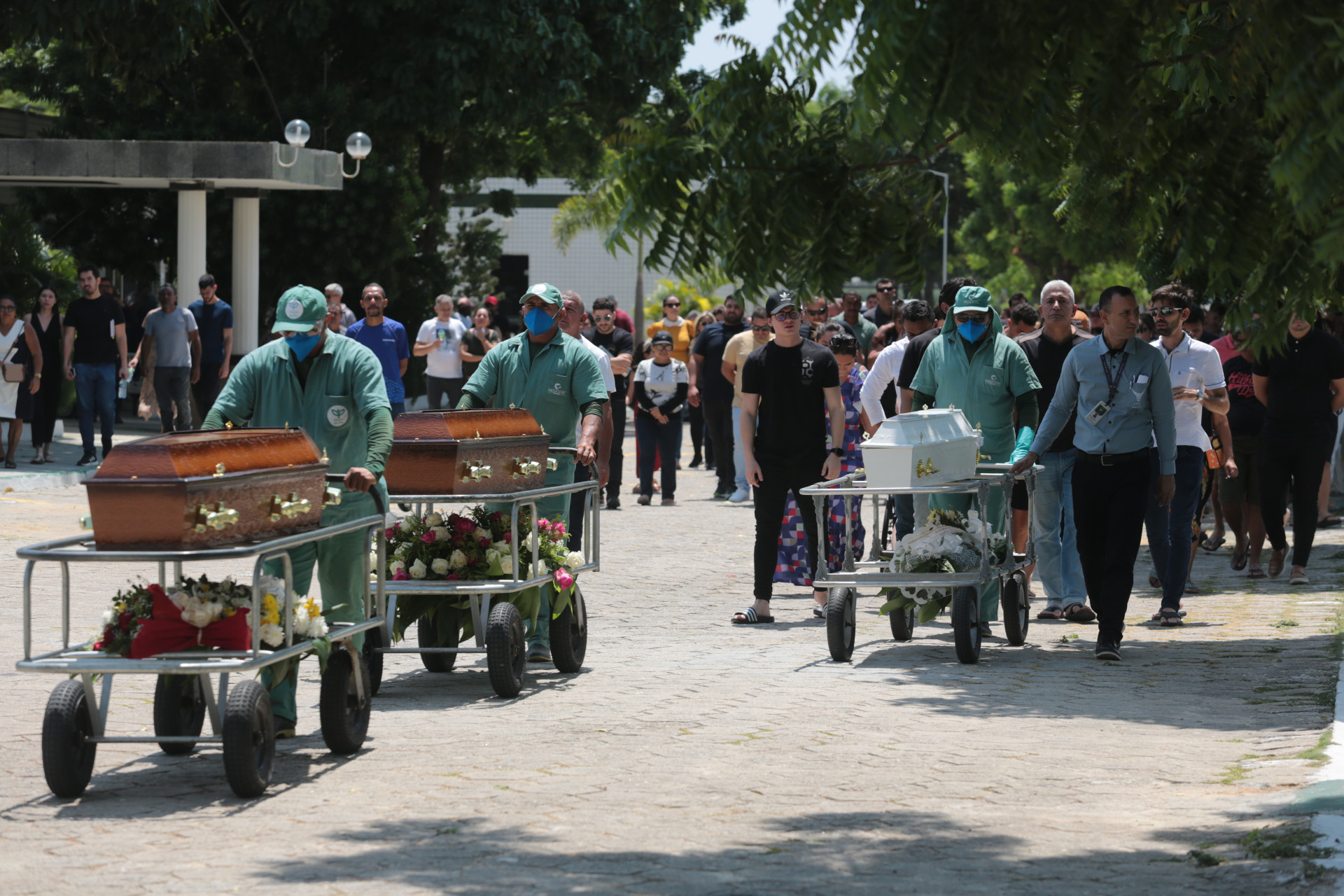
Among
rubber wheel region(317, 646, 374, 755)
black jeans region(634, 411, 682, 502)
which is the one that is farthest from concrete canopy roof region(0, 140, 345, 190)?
rubber wheel region(317, 646, 374, 755)

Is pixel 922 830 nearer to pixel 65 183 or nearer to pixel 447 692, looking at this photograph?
pixel 447 692

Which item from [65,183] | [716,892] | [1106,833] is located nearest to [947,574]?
[1106,833]

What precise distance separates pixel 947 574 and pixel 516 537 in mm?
2444

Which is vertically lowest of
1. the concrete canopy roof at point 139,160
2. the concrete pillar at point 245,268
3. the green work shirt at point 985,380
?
the green work shirt at point 985,380

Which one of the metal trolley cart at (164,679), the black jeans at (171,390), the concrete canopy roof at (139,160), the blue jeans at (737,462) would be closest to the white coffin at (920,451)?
the metal trolley cart at (164,679)

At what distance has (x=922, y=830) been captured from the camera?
5977 millimetres

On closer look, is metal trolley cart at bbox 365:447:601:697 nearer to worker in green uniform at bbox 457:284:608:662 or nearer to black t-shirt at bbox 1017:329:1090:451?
worker in green uniform at bbox 457:284:608:662

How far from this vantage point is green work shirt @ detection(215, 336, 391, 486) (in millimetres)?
7637

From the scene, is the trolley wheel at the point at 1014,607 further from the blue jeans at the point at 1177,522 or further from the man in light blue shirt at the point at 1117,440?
the blue jeans at the point at 1177,522

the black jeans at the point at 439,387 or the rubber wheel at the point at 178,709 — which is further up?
the black jeans at the point at 439,387

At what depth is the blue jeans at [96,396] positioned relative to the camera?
63.3 feet

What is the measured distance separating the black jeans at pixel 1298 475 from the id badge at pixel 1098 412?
3559 millimetres

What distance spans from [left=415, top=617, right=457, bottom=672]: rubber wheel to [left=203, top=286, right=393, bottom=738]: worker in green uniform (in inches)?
52.0

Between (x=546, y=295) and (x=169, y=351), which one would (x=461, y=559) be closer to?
(x=546, y=295)
